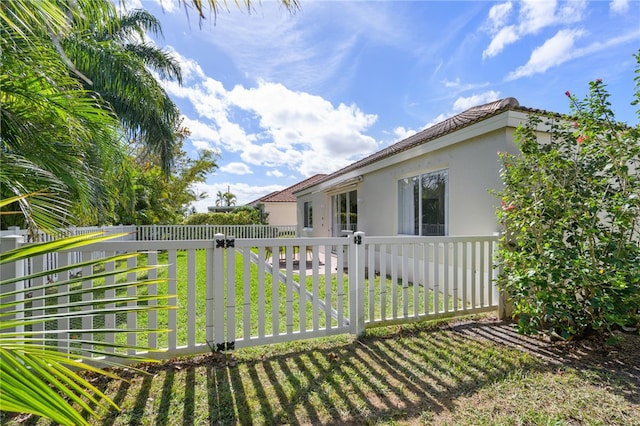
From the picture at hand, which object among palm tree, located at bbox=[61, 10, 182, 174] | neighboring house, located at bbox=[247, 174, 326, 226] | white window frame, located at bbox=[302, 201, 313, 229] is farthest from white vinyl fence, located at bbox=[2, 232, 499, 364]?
neighboring house, located at bbox=[247, 174, 326, 226]

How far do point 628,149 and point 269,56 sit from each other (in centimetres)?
724

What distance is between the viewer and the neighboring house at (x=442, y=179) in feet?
18.2

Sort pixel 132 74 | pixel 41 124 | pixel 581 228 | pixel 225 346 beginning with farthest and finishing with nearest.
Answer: pixel 132 74 < pixel 581 228 < pixel 225 346 < pixel 41 124

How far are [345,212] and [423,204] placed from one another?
553 cm

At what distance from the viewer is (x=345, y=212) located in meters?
13.1

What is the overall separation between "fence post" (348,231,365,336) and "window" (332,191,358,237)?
7668 millimetres

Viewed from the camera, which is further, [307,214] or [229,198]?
[229,198]

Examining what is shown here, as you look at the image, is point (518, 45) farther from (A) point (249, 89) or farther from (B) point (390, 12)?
(A) point (249, 89)

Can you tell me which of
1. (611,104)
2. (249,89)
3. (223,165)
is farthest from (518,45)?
(223,165)

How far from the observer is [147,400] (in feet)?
9.23

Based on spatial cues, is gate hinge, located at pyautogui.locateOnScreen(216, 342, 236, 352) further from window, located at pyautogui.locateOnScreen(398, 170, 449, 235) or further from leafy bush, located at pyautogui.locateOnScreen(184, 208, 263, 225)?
leafy bush, located at pyautogui.locateOnScreen(184, 208, 263, 225)

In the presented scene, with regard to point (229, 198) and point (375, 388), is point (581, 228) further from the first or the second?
point (229, 198)

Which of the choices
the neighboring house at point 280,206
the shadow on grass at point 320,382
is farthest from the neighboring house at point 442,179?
the neighboring house at point 280,206

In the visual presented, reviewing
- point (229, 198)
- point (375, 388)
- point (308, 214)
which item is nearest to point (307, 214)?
point (308, 214)
